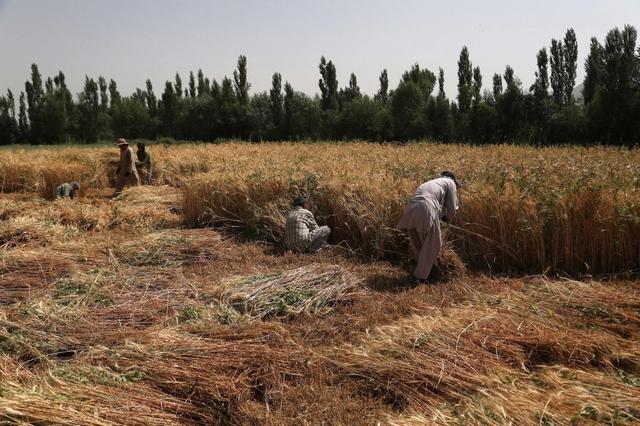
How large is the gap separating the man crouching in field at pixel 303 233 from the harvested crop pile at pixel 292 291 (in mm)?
1233

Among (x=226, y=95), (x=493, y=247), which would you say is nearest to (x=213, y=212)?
(x=493, y=247)

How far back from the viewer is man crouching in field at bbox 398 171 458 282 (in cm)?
559

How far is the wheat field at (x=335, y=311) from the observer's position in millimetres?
3129

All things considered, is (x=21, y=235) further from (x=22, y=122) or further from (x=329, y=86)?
(x=22, y=122)

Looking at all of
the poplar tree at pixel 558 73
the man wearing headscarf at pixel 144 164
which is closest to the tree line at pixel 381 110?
the poplar tree at pixel 558 73

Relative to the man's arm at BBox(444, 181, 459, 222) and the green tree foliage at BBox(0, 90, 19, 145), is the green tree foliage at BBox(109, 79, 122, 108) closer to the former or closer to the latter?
the green tree foliage at BBox(0, 90, 19, 145)

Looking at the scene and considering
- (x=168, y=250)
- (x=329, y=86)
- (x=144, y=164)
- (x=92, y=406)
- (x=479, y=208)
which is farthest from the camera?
(x=329, y=86)

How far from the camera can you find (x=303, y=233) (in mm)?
7109

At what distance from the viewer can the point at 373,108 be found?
36719 mm

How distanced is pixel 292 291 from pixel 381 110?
3326 centimetres

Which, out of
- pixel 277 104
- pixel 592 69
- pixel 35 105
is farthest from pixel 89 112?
pixel 592 69

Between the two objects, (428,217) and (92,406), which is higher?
(428,217)

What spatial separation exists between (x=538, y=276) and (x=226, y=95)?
4044 cm

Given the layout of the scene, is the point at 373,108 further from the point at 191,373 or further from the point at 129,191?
the point at 191,373
